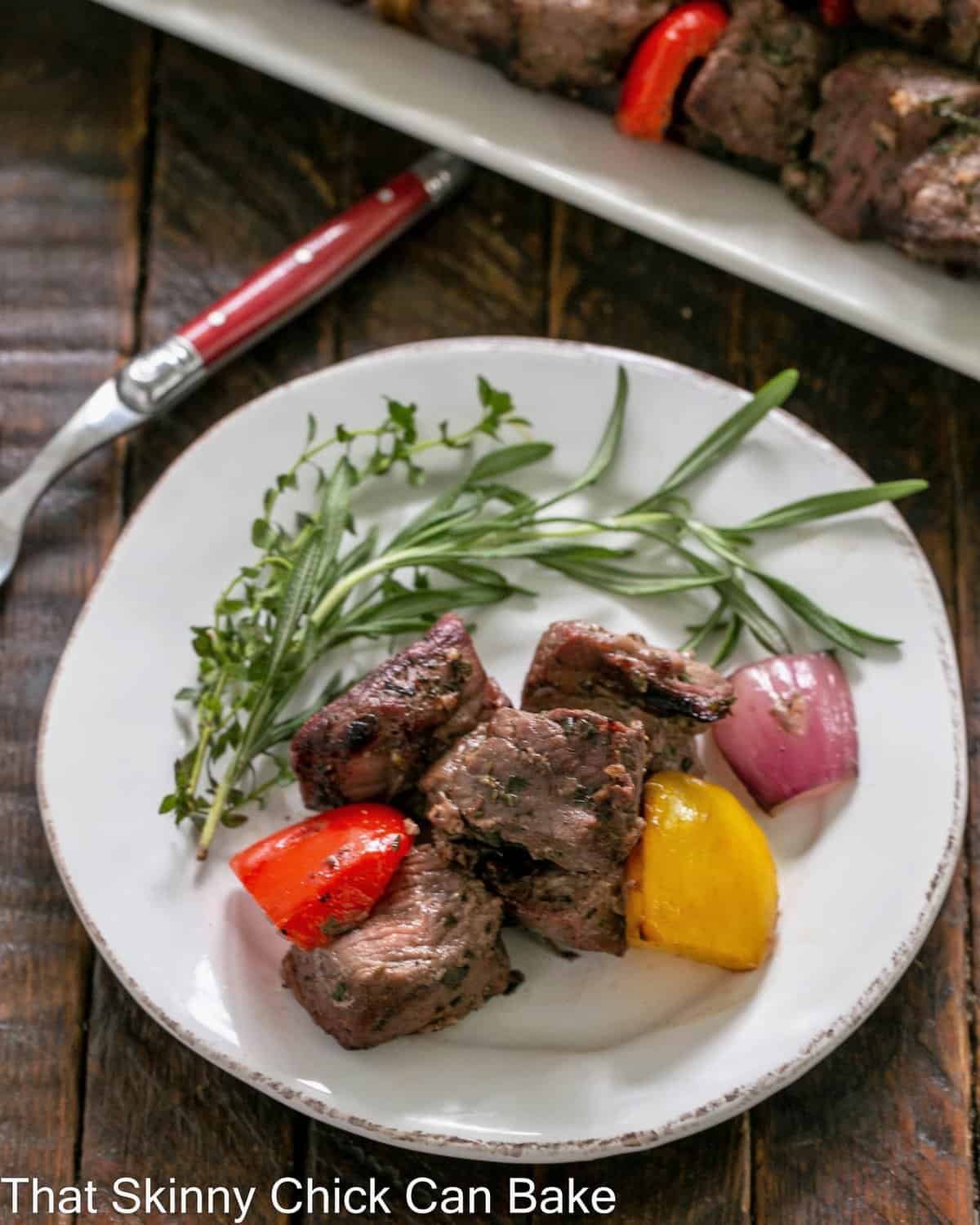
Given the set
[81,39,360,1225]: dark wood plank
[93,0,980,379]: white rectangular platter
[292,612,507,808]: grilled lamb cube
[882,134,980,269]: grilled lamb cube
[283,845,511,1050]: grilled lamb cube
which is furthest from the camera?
[81,39,360,1225]: dark wood plank

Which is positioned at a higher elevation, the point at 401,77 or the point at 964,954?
the point at 401,77

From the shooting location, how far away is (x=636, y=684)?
235 cm

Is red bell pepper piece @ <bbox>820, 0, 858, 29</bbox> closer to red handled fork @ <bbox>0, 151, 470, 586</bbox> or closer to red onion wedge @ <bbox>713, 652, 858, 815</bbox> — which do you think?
red handled fork @ <bbox>0, 151, 470, 586</bbox>

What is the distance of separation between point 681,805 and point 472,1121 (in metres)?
0.61

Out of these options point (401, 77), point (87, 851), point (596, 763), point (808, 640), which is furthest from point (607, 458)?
point (87, 851)

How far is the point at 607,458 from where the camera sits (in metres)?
2.72

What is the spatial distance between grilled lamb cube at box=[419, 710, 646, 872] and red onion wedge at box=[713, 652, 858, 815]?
0.29 m

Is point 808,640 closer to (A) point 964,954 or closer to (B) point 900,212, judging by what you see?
(A) point 964,954

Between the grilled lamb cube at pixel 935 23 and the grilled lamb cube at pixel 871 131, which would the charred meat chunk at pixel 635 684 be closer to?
the grilled lamb cube at pixel 871 131

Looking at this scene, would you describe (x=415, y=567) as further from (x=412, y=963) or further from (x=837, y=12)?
(x=837, y=12)

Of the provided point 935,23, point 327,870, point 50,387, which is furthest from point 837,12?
point 327,870

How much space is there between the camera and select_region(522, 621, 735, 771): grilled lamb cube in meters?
2.35

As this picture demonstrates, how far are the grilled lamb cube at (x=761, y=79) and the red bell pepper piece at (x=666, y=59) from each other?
3cm

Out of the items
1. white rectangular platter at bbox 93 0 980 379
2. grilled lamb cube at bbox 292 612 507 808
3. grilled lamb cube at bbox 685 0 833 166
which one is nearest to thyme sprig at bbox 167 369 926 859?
grilled lamb cube at bbox 292 612 507 808
